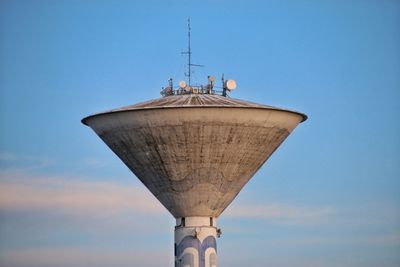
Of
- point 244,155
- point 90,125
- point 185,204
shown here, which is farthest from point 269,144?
point 90,125

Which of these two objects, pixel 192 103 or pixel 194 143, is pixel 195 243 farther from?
pixel 192 103

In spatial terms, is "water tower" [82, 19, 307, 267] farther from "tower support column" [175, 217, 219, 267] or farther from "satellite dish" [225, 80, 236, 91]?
"satellite dish" [225, 80, 236, 91]

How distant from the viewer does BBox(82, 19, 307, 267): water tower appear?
4709cm

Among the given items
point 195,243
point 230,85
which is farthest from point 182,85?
point 195,243

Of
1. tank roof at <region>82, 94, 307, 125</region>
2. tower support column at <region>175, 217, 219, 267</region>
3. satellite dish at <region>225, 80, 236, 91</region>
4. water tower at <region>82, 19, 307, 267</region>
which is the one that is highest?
satellite dish at <region>225, 80, 236, 91</region>

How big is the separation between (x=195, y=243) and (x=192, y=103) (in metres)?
6.69

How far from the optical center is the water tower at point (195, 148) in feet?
155

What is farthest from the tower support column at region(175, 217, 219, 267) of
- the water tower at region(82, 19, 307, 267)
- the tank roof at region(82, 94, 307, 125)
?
the tank roof at region(82, 94, 307, 125)

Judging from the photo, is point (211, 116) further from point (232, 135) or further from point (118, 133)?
point (118, 133)

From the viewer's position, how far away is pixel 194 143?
47438 millimetres

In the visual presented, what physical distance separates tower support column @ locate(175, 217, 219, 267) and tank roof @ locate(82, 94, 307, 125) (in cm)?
565

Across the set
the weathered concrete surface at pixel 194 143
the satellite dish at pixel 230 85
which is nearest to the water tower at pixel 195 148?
the weathered concrete surface at pixel 194 143

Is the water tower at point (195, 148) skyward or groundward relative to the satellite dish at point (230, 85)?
groundward

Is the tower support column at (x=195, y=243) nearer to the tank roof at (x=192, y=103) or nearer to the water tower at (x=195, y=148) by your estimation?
the water tower at (x=195, y=148)
